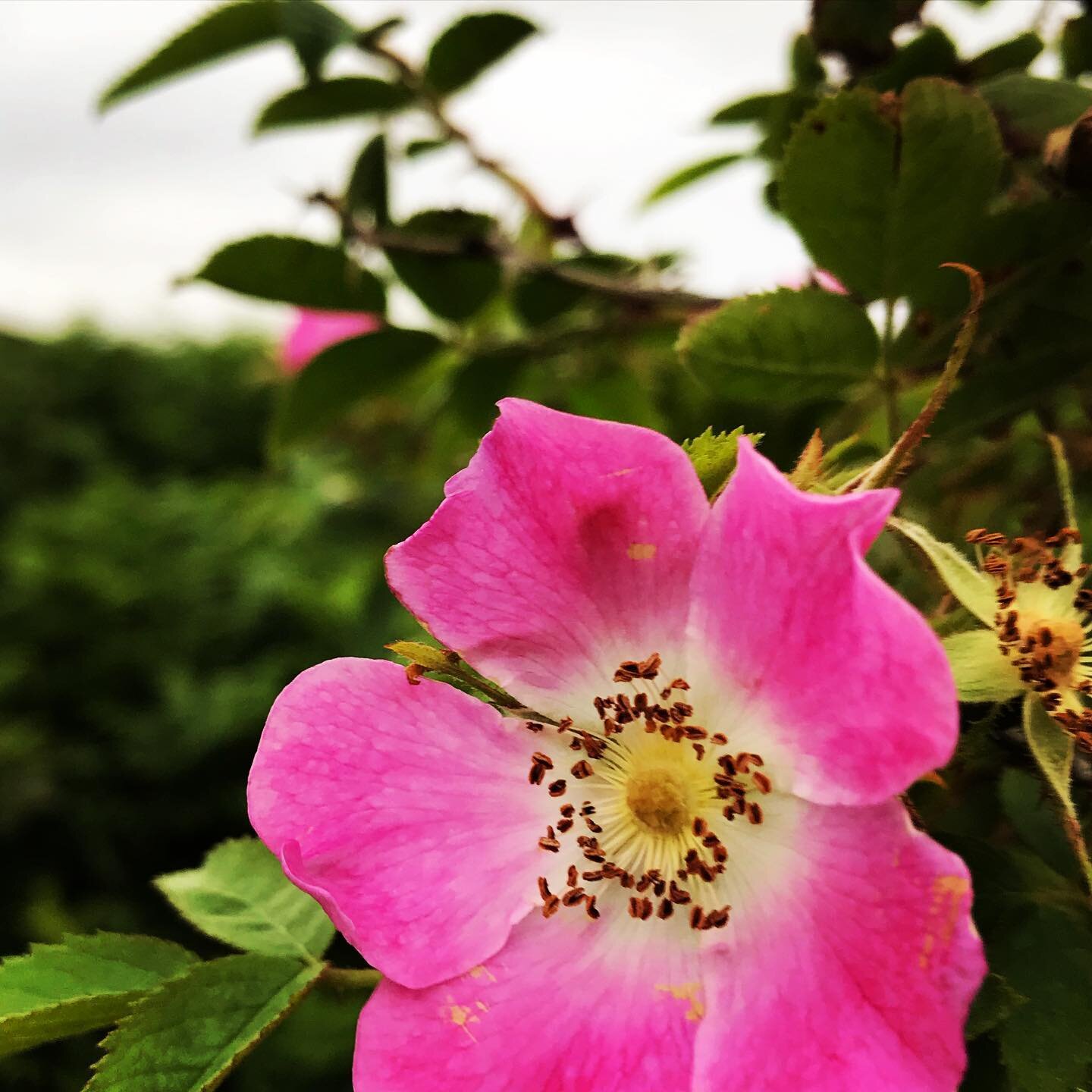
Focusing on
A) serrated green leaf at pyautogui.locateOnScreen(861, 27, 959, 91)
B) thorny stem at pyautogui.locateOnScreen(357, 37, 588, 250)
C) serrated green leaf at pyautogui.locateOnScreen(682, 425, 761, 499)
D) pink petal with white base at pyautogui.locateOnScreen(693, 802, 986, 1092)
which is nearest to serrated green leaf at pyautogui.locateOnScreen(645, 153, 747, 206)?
thorny stem at pyautogui.locateOnScreen(357, 37, 588, 250)

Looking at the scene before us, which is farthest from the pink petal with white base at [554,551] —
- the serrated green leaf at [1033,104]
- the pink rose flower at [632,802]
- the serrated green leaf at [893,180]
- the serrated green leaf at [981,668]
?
the serrated green leaf at [1033,104]

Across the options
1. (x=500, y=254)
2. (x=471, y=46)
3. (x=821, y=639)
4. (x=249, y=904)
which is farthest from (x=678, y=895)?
(x=471, y=46)

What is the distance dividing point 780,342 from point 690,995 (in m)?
0.32

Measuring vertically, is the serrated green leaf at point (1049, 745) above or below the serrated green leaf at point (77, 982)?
above

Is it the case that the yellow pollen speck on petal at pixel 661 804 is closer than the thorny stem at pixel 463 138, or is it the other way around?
the yellow pollen speck on petal at pixel 661 804

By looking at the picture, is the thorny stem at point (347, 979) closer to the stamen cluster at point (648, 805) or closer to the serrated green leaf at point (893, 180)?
the stamen cluster at point (648, 805)

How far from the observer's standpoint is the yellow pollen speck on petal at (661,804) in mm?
473

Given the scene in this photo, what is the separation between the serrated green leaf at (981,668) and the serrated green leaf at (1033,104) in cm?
30

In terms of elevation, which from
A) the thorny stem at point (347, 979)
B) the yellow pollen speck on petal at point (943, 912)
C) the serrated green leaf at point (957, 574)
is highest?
the serrated green leaf at point (957, 574)

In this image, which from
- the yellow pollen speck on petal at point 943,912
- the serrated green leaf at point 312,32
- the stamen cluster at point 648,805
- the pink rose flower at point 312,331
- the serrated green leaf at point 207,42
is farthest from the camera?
the pink rose flower at point 312,331

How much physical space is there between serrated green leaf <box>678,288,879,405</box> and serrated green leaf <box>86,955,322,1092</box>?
36cm

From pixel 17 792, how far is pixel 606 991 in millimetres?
2093

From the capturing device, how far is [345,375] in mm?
864

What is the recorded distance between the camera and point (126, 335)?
13.6 feet
